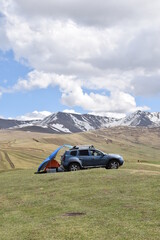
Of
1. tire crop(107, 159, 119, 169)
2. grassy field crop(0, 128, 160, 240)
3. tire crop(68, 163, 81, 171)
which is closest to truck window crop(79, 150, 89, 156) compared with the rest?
tire crop(68, 163, 81, 171)

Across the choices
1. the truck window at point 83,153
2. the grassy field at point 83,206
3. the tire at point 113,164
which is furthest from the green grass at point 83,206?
the truck window at point 83,153

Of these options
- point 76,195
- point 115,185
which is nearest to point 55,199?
point 76,195

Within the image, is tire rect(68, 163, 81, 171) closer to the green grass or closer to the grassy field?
the grassy field

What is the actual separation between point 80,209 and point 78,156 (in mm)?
14060

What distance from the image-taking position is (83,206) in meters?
15.7

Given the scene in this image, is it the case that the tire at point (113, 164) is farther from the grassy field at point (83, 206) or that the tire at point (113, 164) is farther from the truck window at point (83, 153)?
the grassy field at point (83, 206)

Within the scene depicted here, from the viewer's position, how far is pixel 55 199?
58.1 ft

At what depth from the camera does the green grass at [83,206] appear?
11.4 m

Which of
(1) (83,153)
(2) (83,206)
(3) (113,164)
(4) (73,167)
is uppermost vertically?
(1) (83,153)

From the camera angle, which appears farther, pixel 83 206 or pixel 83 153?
pixel 83 153

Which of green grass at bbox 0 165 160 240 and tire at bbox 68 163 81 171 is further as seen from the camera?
tire at bbox 68 163 81 171

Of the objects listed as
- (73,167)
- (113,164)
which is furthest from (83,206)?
(113,164)

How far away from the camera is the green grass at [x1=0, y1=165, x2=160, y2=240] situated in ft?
37.2

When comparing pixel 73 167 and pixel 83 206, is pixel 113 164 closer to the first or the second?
pixel 73 167
